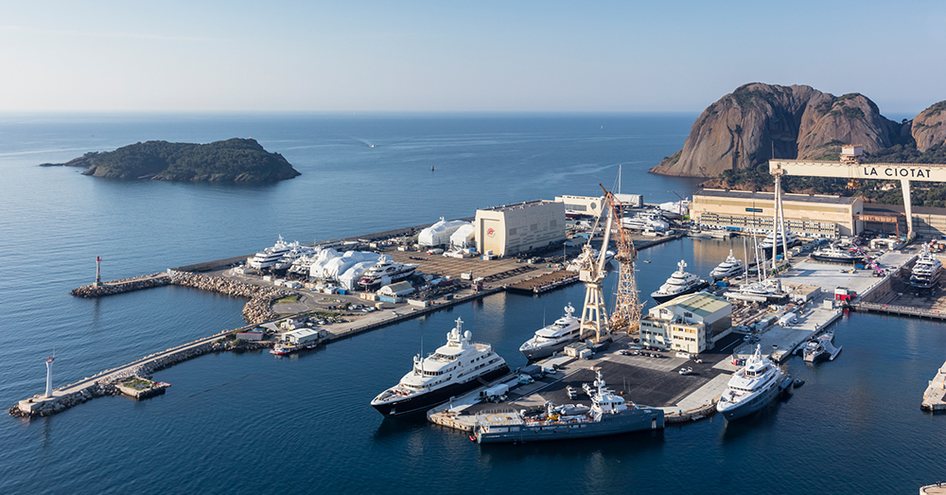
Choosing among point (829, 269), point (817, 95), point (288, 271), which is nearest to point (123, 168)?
point (288, 271)

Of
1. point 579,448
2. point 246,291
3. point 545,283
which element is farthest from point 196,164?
point 579,448

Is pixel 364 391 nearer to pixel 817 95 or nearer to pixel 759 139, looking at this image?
pixel 759 139

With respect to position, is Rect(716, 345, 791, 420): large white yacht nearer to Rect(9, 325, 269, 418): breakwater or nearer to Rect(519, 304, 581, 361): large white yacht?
Rect(519, 304, 581, 361): large white yacht

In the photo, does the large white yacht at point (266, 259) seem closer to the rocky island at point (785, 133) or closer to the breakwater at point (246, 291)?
the breakwater at point (246, 291)

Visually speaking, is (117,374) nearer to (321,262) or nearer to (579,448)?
(579,448)

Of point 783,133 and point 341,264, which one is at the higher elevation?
point 783,133

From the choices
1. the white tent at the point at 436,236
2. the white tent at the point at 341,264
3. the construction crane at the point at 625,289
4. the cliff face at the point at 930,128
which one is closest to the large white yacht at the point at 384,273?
the white tent at the point at 341,264

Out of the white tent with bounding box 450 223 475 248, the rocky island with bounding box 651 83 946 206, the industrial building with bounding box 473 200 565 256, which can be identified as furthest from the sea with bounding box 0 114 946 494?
the rocky island with bounding box 651 83 946 206
